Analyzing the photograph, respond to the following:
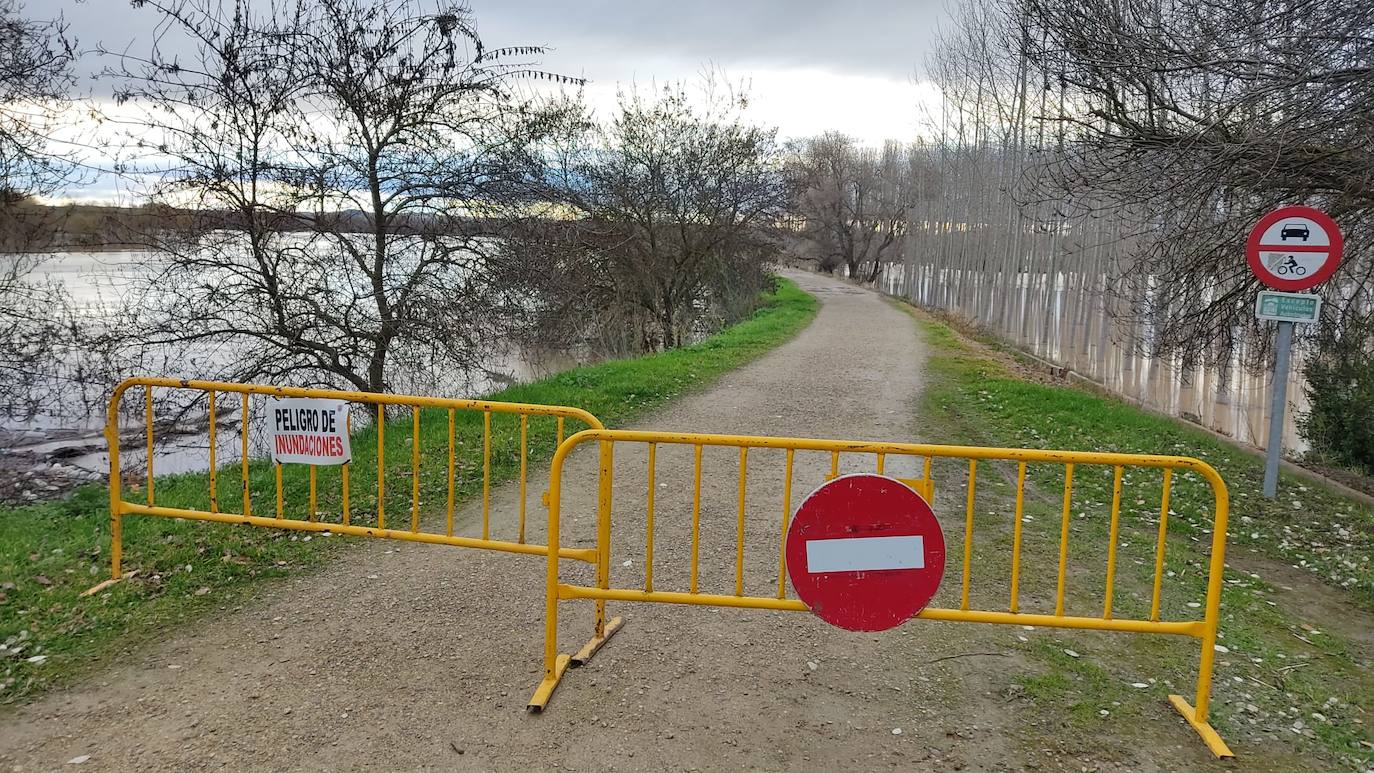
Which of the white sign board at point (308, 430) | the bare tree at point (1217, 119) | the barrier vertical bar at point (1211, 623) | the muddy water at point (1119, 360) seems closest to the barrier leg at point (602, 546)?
the white sign board at point (308, 430)

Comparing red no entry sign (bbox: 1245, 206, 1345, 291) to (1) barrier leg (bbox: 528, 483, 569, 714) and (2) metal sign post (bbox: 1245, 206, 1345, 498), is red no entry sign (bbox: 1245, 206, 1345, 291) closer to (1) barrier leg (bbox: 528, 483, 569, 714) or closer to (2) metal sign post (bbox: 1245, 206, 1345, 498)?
(2) metal sign post (bbox: 1245, 206, 1345, 498)

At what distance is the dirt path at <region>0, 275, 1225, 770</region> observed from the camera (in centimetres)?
329

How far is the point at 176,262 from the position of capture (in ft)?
27.4

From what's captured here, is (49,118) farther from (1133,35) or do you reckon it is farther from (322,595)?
(1133,35)

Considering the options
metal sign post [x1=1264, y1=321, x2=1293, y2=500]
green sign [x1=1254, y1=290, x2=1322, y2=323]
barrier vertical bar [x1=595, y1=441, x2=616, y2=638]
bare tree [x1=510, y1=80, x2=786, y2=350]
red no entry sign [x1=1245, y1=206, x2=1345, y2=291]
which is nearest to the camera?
barrier vertical bar [x1=595, y1=441, x2=616, y2=638]

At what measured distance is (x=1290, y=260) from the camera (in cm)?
661

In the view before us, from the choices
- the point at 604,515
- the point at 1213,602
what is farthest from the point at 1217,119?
the point at 604,515

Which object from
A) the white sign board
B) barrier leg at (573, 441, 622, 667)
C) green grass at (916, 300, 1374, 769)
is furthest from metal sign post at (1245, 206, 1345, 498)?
the white sign board

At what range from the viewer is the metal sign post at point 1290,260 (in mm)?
6449

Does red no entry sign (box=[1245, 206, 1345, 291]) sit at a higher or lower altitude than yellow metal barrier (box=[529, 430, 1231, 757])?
higher

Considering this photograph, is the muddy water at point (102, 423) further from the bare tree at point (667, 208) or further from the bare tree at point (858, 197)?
the bare tree at point (858, 197)

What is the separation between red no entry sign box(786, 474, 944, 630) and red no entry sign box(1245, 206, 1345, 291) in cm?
502

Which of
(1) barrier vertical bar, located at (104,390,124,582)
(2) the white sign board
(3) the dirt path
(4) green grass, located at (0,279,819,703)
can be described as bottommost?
(3) the dirt path

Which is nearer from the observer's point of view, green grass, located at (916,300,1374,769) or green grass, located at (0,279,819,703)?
green grass, located at (916,300,1374,769)
